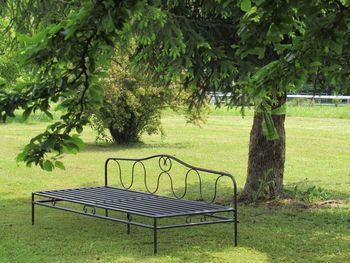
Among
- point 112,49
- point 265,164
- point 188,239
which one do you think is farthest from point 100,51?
point 265,164

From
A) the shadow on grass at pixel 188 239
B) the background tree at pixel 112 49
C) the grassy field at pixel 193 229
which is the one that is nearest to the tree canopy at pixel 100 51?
the background tree at pixel 112 49

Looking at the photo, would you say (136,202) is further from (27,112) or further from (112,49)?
(27,112)

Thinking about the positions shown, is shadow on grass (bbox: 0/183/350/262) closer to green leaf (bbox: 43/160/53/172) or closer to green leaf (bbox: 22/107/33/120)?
green leaf (bbox: 43/160/53/172)

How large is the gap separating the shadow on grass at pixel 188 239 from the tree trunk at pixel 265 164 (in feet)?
2.39

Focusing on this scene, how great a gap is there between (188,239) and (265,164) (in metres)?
3.35

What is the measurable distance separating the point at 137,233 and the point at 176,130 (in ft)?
69.8

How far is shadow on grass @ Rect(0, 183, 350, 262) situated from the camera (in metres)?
8.36

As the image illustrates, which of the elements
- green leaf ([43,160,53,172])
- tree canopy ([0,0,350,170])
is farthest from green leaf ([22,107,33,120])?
green leaf ([43,160,53,172])

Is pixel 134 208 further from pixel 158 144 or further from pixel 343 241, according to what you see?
pixel 158 144

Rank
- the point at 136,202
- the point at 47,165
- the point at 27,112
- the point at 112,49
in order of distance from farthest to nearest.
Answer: the point at 136,202 < the point at 112,49 < the point at 47,165 < the point at 27,112

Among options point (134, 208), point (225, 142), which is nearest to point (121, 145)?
point (225, 142)

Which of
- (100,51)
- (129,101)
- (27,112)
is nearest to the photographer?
(27,112)

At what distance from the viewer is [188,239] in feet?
30.4

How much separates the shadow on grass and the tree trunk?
0.73 metres
